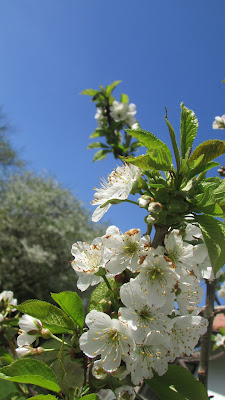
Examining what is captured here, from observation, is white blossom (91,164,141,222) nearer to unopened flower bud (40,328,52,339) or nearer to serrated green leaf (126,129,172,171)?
serrated green leaf (126,129,172,171)

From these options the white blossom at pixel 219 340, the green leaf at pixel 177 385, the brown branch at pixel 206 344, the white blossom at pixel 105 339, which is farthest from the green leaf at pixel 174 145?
the white blossom at pixel 219 340

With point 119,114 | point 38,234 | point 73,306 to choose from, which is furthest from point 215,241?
point 38,234

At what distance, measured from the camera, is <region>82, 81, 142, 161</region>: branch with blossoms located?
3031 mm

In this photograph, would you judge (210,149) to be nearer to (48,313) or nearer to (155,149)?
(155,149)

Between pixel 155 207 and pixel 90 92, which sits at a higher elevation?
pixel 90 92

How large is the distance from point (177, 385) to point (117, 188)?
0.51m

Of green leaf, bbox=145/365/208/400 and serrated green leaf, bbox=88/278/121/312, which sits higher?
serrated green leaf, bbox=88/278/121/312

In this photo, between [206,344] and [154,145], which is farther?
[206,344]

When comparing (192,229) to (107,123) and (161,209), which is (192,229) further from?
(107,123)

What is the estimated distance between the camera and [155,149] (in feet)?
2.46

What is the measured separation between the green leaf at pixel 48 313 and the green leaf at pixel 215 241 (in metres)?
0.37

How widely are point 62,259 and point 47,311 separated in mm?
8806

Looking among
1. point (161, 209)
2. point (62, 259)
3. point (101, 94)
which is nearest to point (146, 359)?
point (161, 209)

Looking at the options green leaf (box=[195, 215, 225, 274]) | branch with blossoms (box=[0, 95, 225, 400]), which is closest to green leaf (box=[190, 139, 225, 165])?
branch with blossoms (box=[0, 95, 225, 400])
